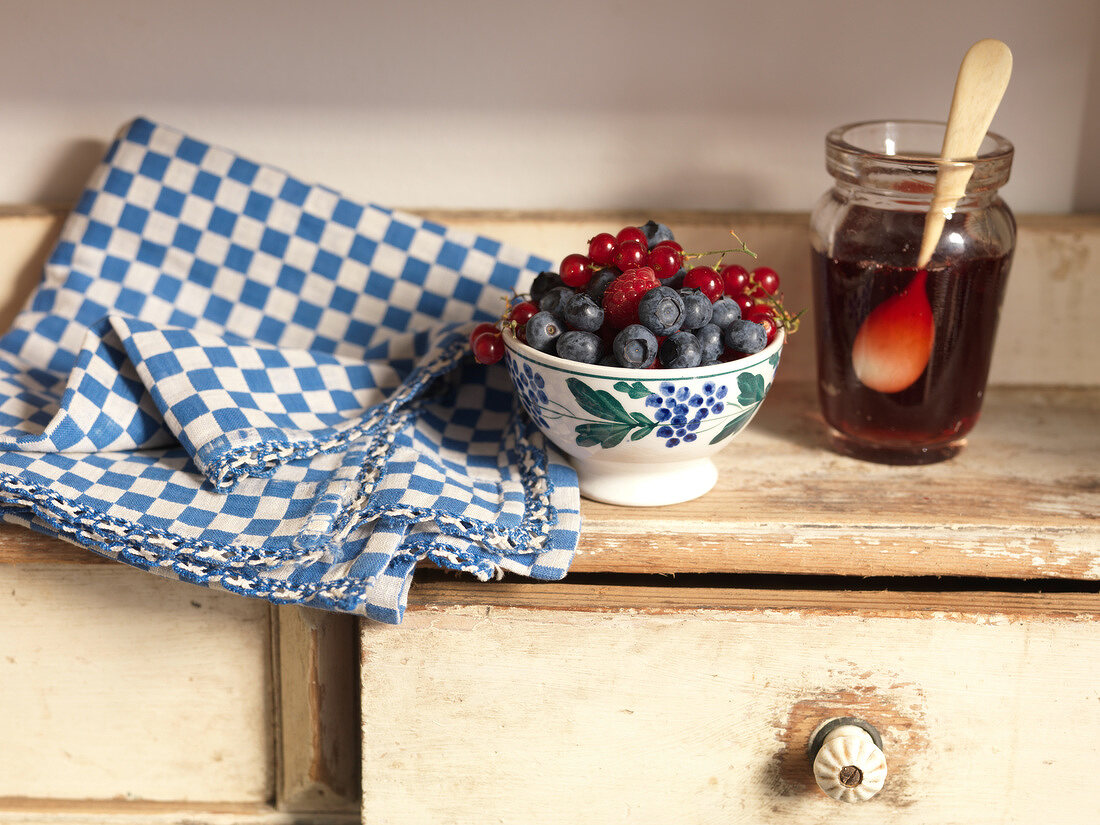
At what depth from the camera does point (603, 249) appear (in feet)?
2.43

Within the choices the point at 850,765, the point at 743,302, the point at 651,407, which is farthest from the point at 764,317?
the point at 850,765

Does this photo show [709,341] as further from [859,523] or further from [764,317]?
[859,523]

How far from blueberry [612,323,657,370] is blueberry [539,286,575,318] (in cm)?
6

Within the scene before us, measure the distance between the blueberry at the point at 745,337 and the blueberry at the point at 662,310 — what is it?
0.05 m

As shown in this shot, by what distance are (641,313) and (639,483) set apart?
156 mm

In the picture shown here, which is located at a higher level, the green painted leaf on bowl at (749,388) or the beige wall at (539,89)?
the beige wall at (539,89)

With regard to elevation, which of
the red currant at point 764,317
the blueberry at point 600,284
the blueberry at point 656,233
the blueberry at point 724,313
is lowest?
the red currant at point 764,317

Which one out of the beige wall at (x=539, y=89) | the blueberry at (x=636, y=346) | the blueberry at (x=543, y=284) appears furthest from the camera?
the beige wall at (x=539, y=89)

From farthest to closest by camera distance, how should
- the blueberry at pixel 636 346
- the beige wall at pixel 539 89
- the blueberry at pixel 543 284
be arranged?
the beige wall at pixel 539 89
the blueberry at pixel 543 284
the blueberry at pixel 636 346

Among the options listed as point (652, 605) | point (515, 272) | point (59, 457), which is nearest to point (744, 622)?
point (652, 605)

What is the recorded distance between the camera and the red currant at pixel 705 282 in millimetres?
723

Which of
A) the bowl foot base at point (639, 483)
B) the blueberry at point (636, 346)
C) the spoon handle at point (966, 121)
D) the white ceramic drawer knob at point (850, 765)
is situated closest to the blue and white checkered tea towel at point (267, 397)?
the bowl foot base at point (639, 483)

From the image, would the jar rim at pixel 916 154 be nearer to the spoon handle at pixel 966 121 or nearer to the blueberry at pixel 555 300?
the spoon handle at pixel 966 121

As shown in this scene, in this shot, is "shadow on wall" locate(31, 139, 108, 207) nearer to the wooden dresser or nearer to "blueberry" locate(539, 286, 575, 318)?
the wooden dresser
